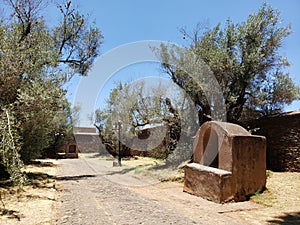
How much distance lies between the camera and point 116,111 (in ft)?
82.1

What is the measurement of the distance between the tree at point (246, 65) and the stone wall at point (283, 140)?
4.40ft

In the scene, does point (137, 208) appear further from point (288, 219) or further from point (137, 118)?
point (137, 118)

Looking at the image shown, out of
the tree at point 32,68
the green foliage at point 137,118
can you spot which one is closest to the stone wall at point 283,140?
the green foliage at point 137,118

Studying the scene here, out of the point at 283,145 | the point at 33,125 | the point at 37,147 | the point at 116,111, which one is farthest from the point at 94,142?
the point at 283,145

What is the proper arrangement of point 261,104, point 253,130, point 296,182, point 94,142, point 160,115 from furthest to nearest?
point 94,142, point 160,115, point 261,104, point 253,130, point 296,182

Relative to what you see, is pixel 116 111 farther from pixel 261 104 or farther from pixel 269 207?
pixel 269 207

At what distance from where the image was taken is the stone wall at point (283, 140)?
38.0 ft

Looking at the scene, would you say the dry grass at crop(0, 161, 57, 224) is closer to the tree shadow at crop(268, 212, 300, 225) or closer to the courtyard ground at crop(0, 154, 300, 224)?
the courtyard ground at crop(0, 154, 300, 224)

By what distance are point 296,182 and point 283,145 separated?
2815mm

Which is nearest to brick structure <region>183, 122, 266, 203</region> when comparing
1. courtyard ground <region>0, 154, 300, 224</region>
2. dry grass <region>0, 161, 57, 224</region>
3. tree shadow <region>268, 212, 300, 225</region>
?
courtyard ground <region>0, 154, 300, 224</region>

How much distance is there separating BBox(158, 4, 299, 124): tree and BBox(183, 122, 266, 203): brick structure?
4.97m

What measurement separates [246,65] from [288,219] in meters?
8.79

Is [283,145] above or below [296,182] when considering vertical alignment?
above

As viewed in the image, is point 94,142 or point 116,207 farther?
point 94,142
